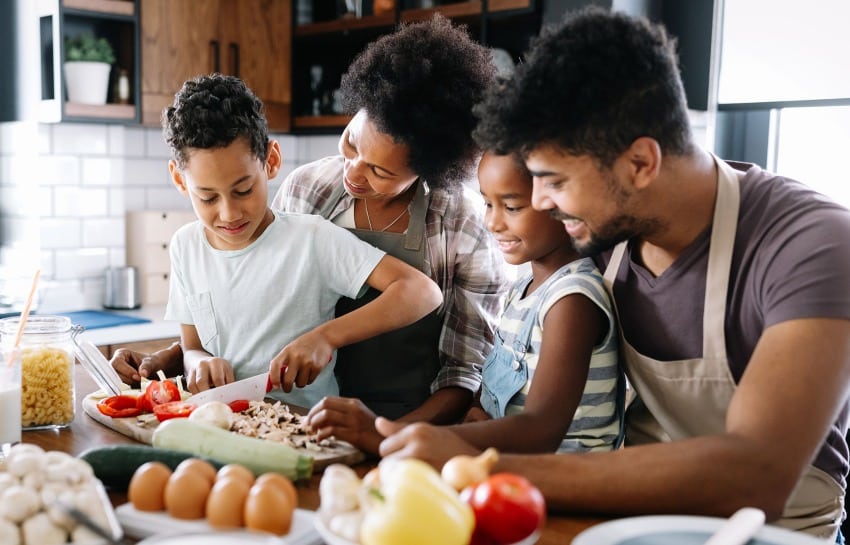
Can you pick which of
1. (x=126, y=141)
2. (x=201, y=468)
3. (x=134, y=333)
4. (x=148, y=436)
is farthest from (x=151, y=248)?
(x=201, y=468)

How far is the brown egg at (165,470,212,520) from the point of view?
973mm

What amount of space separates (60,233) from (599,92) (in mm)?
2761

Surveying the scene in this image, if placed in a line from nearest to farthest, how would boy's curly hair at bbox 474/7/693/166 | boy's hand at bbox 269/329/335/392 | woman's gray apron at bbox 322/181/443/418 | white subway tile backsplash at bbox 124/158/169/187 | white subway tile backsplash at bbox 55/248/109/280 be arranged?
boy's curly hair at bbox 474/7/693/166 → boy's hand at bbox 269/329/335/392 → woman's gray apron at bbox 322/181/443/418 → white subway tile backsplash at bbox 55/248/109/280 → white subway tile backsplash at bbox 124/158/169/187

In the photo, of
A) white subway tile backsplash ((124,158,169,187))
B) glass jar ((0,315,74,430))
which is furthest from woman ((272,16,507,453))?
white subway tile backsplash ((124,158,169,187))

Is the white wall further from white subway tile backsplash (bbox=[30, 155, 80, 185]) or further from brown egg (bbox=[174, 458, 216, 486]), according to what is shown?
brown egg (bbox=[174, 458, 216, 486])

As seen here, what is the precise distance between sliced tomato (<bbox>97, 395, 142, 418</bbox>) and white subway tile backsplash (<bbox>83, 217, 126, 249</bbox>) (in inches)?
87.4

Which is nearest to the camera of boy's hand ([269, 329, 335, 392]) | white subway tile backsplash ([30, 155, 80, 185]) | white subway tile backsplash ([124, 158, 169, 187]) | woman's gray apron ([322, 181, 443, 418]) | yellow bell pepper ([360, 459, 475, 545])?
yellow bell pepper ([360, 459, 475, 545])

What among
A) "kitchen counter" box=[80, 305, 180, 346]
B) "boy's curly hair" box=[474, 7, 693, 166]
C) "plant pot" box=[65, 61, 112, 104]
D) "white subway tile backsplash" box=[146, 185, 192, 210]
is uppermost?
"plant pot" box=[65, 61, 112, 104]

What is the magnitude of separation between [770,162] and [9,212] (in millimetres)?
2916

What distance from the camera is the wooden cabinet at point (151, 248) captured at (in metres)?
3.64

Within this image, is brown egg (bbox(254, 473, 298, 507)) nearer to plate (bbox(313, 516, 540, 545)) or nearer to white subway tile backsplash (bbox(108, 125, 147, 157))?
plate (bbox(313, 516, 540, 545))

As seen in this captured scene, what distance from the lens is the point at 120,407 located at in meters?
1.47

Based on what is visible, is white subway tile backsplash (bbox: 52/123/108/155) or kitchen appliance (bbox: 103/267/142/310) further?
kitchen appliance (bbox: 103/267/142/310)

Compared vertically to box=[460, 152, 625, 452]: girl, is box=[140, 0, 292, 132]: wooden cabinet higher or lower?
higher
